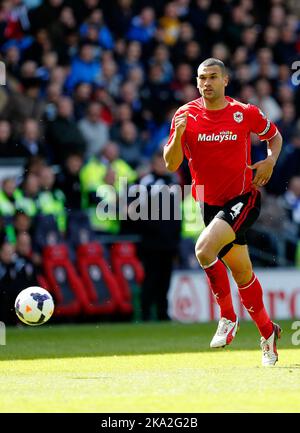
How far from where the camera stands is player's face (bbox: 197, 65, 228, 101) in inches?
390

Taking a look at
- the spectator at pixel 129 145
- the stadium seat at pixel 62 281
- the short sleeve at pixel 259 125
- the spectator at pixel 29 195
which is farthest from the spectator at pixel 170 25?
the short sleeve at pixel 259 125

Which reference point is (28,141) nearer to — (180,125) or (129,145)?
(129,145)

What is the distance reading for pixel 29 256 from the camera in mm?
15508

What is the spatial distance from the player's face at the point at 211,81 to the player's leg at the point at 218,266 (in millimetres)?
1130

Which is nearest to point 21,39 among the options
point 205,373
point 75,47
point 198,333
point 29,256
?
point 75,47

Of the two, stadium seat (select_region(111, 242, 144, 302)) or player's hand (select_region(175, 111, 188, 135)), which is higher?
player's hand (select_region(175, 111, 188, 135))

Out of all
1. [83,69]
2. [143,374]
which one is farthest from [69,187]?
[143,374]

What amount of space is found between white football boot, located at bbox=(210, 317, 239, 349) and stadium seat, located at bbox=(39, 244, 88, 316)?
6449 millimetres

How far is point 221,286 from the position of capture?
9922 millimetres

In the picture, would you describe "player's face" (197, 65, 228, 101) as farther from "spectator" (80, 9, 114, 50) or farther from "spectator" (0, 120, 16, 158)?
"spectator" (80, 9, 114, 50)

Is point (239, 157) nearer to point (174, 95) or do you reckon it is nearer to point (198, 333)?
point (198, 333)

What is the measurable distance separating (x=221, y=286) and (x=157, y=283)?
659 centimetres

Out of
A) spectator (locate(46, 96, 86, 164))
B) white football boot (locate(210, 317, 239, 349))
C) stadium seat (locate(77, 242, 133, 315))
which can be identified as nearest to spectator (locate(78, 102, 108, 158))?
spectator (locate(46, 96, 86, 164))

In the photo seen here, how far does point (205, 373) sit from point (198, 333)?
508cm
